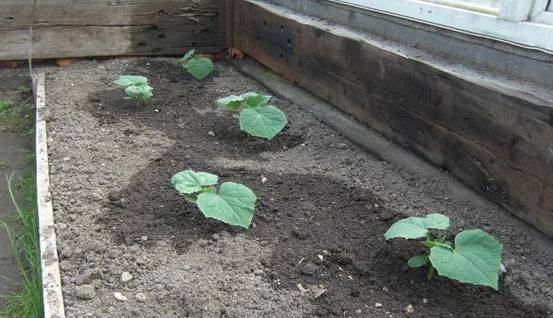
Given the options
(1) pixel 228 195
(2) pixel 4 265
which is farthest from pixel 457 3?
(2) pixel 4 265

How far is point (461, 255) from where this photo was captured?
165cm

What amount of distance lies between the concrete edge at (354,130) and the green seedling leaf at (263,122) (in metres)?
0.40

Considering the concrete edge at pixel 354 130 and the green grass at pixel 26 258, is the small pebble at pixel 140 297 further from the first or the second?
the concrete edge at pixel 354 130

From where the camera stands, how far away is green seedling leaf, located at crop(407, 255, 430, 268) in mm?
1766

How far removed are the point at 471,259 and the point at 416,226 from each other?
0.65 feet

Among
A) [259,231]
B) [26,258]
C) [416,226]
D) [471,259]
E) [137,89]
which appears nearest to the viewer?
[471,259]

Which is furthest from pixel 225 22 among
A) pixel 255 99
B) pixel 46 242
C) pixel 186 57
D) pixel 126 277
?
pixel 126 277

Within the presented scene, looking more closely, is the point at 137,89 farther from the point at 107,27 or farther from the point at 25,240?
the point at 107,27

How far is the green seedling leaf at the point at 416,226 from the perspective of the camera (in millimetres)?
1707

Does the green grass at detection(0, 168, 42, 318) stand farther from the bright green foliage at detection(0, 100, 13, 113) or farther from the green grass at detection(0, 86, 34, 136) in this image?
the bright green foliage at detection(0, 100, 13, 113)

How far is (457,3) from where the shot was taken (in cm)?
247

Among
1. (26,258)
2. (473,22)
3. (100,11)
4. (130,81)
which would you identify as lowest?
(26,258)

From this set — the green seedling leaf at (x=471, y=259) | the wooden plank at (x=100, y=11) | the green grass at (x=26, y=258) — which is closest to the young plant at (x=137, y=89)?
the green grass at (x=26, y=258)

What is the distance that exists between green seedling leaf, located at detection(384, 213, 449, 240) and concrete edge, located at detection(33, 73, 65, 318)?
1.03 metres
